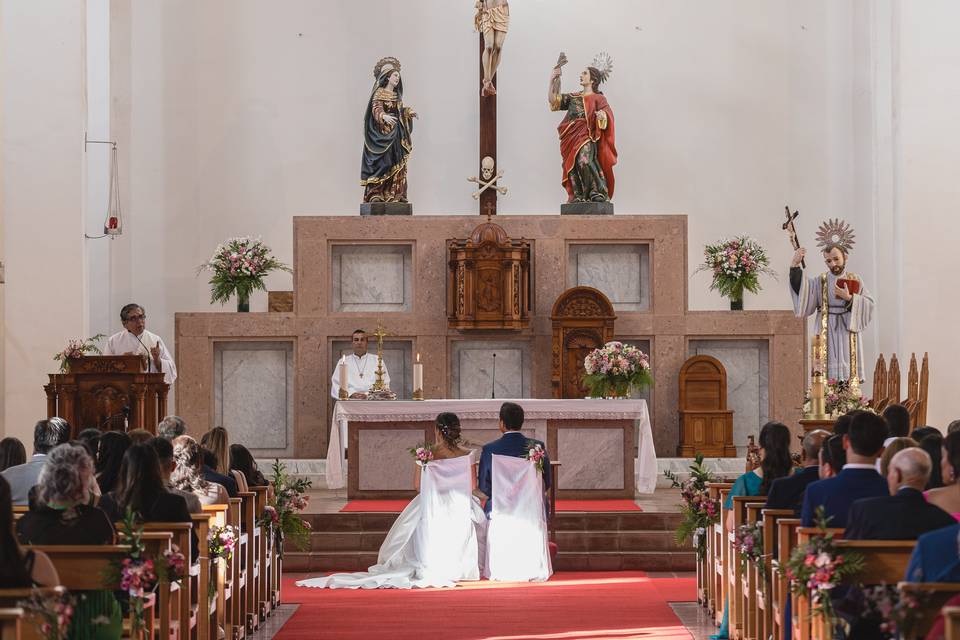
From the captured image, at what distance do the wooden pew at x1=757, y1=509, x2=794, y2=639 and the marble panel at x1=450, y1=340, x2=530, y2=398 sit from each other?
27.4 ft

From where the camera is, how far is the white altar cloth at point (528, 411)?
13.4 m

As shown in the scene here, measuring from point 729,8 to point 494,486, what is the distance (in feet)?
35.5

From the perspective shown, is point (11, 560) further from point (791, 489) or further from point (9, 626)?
point (791, 489)

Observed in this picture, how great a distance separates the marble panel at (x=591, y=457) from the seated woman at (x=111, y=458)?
21.4ft

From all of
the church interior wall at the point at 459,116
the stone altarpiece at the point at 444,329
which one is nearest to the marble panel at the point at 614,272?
the stone altarpiece at the point at 444,329

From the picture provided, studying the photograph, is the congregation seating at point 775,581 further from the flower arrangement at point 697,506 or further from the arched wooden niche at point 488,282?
the arched wooden niche at point 488,282

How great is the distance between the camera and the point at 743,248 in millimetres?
15617

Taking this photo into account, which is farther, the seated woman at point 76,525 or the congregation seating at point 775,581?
the seated woman at point 76,525

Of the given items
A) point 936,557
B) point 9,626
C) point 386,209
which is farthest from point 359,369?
point 9,626

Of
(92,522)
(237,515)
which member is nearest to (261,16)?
(237,515)

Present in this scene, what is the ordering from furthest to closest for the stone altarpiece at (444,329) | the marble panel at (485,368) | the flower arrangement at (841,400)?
the marble panel at (485,368) → the stone altarpiece at (444,329) → the flower arrangement at (841,400)

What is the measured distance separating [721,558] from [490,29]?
8.83 metres

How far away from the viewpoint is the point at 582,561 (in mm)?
12016

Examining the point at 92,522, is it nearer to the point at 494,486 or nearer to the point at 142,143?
the point at 494,486
